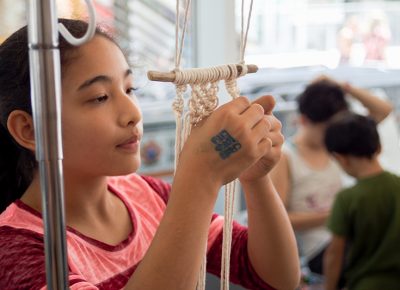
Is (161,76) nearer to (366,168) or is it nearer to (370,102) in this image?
(366,168)

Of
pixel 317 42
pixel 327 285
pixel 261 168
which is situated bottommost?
pixel 327 285

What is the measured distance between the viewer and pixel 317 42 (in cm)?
292

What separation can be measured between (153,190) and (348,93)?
158 centimetres

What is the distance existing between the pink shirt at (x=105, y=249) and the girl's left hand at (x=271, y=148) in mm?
151

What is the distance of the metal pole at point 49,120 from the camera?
0.52m

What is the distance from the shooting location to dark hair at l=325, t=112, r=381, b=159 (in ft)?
6.52

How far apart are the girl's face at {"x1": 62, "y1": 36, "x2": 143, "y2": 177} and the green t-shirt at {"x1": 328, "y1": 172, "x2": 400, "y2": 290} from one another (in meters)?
1.30

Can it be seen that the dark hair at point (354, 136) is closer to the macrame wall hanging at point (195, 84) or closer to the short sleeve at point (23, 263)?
the macrame wall hanging at point (195, 84)

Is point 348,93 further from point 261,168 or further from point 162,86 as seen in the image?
point 261,168

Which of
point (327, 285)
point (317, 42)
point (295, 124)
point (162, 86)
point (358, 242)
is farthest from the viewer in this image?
point (317, 42)

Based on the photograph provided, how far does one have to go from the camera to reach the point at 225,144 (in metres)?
0.63

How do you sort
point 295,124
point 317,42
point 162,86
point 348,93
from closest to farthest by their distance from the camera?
1. point 162,86
2. point 348,93
3. point 295,124
4. point 317,42

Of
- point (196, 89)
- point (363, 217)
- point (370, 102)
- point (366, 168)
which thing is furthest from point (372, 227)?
point (196, 89)

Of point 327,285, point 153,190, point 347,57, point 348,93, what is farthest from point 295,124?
point 153,190
